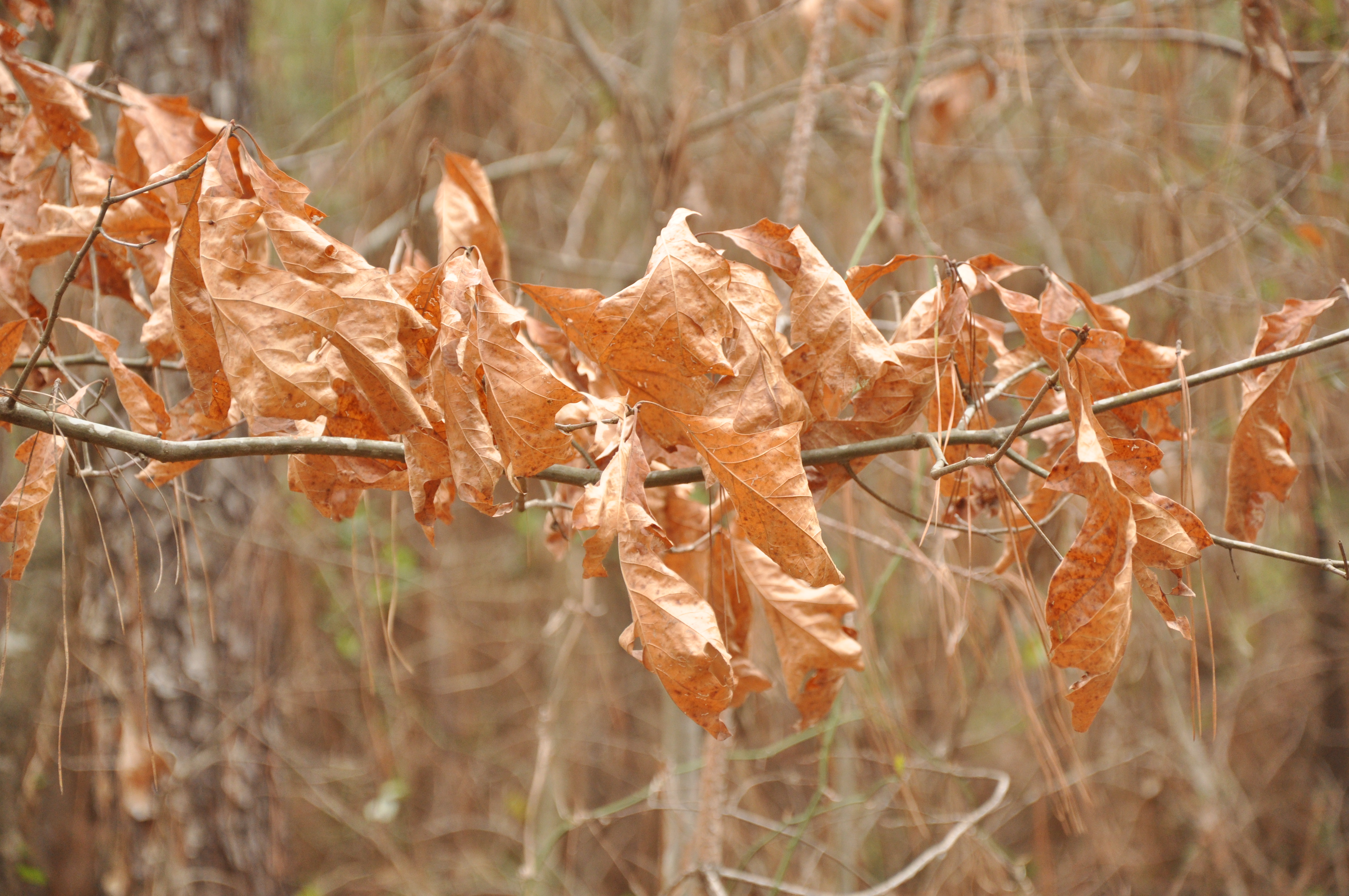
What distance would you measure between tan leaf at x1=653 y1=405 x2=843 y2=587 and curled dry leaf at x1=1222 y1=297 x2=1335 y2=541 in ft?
0.91

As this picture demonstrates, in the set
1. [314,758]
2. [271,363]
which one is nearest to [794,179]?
[271,363]

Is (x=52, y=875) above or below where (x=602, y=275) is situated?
below

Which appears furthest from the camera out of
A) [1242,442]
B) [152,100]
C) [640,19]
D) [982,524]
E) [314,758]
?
[314,758]

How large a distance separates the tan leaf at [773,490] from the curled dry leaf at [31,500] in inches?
13.3

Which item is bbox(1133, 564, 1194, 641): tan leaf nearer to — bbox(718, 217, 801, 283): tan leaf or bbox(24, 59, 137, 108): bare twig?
bbox(718, 217, 801, 283): tan leaf

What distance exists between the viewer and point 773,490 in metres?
0.40

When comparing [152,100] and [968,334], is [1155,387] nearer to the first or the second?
[968,334]

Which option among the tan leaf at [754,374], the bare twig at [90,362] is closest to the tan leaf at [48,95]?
the bare twig at [90,362]

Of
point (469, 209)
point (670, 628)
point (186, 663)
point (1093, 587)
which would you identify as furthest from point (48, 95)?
point (186, 663)

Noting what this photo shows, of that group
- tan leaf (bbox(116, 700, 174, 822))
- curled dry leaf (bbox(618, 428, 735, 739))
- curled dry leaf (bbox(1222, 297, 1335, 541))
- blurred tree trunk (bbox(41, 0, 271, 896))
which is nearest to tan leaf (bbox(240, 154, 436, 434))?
curled dry leaf (bbox(618, 428, 735, 739))

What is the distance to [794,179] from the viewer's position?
2.91 ft

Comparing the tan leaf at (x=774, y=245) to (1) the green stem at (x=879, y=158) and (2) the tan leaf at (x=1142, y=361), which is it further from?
(1) the green stem at (x=879, y=158)

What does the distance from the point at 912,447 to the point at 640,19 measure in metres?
1.56

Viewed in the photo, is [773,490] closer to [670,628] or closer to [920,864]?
[670,628]
